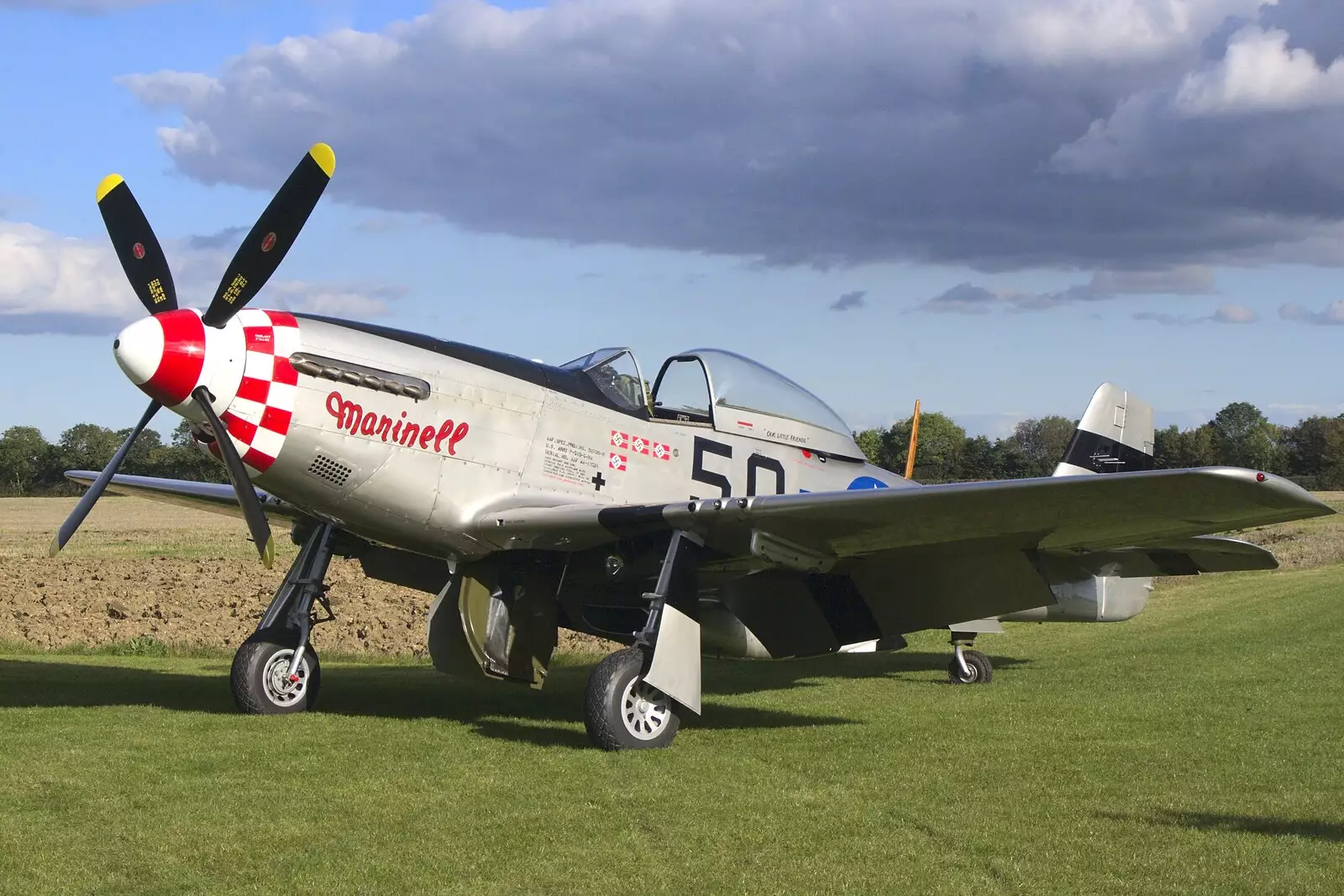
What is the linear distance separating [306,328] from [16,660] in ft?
22.1

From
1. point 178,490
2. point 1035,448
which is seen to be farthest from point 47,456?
point 178,490

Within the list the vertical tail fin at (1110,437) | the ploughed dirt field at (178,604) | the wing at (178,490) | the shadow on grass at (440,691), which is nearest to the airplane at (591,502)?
the shadow on grass at (440,691)

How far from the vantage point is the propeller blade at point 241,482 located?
7.65 meters

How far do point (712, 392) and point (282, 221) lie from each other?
3.31m

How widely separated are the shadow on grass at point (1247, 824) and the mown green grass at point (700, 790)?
20 mm

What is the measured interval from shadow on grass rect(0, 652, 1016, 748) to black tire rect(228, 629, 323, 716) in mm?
294

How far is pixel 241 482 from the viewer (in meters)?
7.96

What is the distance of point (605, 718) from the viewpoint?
7.91 metres

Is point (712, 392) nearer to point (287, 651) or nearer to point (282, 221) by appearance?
point (282, 221)

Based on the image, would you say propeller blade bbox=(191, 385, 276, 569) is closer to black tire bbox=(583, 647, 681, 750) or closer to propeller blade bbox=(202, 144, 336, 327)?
propeller blade bbox=(202, 144, 336, 327)

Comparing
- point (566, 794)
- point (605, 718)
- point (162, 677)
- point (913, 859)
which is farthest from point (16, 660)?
point (913, 859)

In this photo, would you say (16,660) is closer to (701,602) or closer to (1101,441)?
(701,602)

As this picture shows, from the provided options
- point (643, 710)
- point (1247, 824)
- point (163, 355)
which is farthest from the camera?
point (643, 710)

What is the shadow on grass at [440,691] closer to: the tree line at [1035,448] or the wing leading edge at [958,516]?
the wing leading edge at [958,516]
